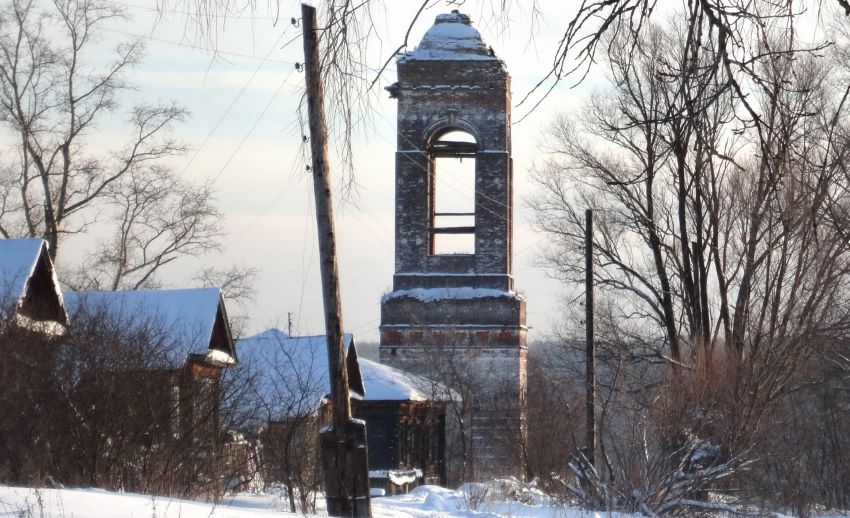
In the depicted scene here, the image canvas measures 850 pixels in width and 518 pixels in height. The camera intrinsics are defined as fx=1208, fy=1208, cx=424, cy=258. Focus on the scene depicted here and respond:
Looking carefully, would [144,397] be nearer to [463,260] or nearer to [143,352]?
[143,352]

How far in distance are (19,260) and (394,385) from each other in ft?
42.1

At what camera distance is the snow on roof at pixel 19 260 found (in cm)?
1833

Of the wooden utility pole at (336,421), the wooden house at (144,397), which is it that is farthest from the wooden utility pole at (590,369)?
the wooden utility pole at (336,421)

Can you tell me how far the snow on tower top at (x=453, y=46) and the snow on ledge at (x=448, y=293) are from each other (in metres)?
6.07

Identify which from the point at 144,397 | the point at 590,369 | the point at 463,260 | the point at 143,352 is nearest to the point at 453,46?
the point at 463,260

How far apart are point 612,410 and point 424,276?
42.4 feet

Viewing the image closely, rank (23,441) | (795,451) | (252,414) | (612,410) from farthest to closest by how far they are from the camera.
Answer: (795,451) → (612,410) → (252,414) → (23,441)

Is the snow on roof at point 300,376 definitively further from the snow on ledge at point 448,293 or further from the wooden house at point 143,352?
the snow on ledge at point 448,293

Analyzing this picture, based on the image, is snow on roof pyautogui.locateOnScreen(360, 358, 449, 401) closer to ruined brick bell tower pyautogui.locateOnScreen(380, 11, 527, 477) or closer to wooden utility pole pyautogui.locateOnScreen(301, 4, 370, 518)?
ruined brick bell tower pyautogui.locateOnScreen(380, 11, 527, 477)

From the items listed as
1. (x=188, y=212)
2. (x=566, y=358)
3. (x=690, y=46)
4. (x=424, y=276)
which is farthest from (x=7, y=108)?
(x=690, y=46)

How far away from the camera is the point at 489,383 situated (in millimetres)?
32562

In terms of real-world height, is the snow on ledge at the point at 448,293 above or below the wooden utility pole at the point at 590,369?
above

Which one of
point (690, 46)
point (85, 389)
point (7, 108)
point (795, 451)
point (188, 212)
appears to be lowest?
point (795, 451)

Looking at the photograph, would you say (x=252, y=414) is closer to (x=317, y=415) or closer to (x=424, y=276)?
(x=317, y=415)
